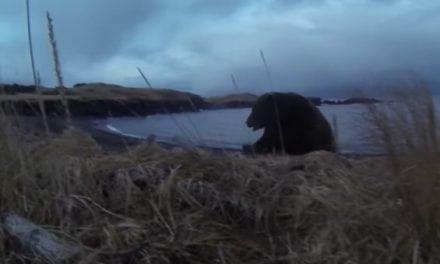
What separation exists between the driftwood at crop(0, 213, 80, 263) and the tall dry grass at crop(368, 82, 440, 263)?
5.45ft

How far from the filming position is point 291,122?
10922mm

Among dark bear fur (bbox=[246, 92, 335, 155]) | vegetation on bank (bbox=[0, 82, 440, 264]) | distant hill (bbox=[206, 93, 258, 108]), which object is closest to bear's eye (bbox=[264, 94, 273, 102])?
dark bear fur (bbox=[246, 92, 335, 155])

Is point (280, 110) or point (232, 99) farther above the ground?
point (232, 99)

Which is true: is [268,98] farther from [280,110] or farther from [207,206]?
[207,206]

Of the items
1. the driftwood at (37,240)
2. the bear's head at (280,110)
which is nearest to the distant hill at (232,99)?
the bear's head at (280,110)

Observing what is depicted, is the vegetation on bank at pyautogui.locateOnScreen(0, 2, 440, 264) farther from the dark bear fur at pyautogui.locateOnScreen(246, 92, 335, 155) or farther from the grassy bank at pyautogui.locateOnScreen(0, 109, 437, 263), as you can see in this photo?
the dark bear fur at pyautogui.locateOnScreen(246, 92, 335, 155)

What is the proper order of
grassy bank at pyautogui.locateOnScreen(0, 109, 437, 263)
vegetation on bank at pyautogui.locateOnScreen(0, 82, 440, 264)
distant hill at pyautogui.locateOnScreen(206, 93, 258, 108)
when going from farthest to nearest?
distant hill at pyautogui.locateOnScreen(206, 93, 258, 108)
grassy bank at pyautogui.locateOnScreen(0, 109, 437, 263)
vegetation on bank at pyautogui.locateOnScreen(0, 82, 440, 264)

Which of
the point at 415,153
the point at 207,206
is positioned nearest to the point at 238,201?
the point at 207,206

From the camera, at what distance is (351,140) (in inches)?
182

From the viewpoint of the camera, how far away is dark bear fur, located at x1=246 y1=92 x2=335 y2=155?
10.1 meters

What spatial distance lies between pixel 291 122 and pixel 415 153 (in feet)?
23.5

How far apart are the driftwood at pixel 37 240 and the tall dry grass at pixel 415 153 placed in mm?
1660

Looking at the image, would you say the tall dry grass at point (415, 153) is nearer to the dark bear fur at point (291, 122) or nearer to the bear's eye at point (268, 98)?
the dark bear fur at point (291, 122)

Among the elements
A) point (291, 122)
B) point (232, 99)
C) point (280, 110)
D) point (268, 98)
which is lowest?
point (291, 122)
